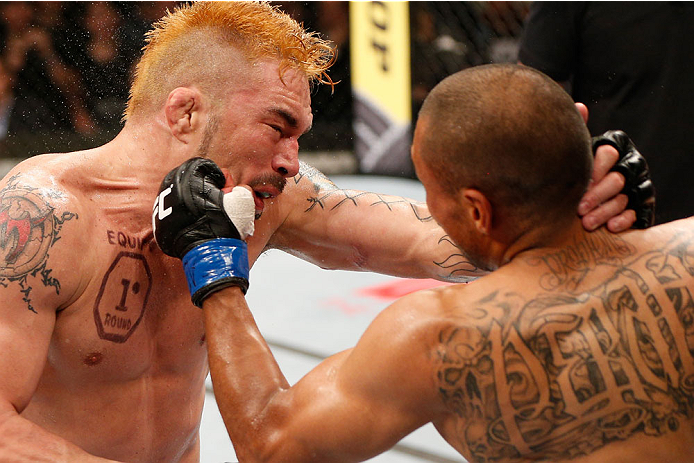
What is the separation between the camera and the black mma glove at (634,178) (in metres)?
1.37

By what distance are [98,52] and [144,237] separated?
4446 mm

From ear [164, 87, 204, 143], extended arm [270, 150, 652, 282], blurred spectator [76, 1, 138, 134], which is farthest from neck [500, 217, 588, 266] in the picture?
blurred spectator [76, 1, 138, 134]

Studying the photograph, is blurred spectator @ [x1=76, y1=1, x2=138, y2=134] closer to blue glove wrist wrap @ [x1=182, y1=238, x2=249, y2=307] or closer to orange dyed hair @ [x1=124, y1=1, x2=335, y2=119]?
orange dyed hair @ [x1=124, y1=1, x2=335, y2=119]

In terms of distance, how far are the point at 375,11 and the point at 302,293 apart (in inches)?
109

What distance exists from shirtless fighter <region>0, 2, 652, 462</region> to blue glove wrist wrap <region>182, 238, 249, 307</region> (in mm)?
226

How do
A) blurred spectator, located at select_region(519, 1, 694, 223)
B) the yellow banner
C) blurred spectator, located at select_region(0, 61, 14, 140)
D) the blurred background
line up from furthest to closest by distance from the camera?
the yellow banner < the blurred background < blurred spectator, located at select_region(0, 61, 14, 140) < blurred spectator, located at select_region(519, 1, 694, 223)

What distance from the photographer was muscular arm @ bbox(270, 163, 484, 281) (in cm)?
204

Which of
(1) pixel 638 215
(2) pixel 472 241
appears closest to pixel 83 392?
(2) pixel 472 241

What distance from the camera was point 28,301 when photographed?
4.68 feet

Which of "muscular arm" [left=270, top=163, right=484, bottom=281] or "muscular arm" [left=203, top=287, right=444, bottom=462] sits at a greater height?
"muscular arm" [left=203, top=287, right=444, bottom=462]

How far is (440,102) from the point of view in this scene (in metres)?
1.22

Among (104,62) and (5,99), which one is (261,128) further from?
(5,99)

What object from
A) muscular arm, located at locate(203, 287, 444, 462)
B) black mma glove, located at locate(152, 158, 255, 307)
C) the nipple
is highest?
black mma glove, located at locate(152, 158, 255, 307)

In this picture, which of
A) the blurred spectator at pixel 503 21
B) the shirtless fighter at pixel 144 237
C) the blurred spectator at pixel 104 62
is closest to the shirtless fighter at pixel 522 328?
the shirtless fighter at pixel 144 237
